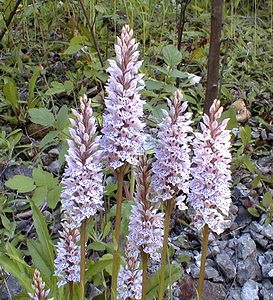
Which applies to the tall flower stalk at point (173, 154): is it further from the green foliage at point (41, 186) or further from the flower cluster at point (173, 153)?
the green foliage at point (41, 186)

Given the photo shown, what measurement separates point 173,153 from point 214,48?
58.0 inches

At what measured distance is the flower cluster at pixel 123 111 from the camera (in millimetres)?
1532

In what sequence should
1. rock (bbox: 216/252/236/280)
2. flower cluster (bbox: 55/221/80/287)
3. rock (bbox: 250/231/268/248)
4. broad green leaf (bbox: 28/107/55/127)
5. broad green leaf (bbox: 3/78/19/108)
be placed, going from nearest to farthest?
1. flower cluster (bbox: 55/221/80/287)
2. broad green leaf (bbox: 28/107/55/127)
3. rock (bbox: 216/252/236/280)
4. rock (bbox: 250/231/268/248)
5. broad green leaf (bbox: 3/78/19/108)

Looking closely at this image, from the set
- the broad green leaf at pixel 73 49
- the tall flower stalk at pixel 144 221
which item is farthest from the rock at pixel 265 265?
the broad green leaf at pixel 73 49

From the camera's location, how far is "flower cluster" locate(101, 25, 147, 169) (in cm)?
153

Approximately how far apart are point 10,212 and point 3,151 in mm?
395

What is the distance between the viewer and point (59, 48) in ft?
13.9

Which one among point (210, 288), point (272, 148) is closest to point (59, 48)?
point (272, 148)

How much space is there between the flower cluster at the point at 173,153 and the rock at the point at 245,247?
1.29 meters

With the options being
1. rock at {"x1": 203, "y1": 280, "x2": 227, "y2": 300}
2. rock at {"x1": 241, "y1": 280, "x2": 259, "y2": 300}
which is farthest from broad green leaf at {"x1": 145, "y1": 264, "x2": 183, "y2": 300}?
rock at {"x1": 241, "y1": 280, "x2": 259, "y2": 300}

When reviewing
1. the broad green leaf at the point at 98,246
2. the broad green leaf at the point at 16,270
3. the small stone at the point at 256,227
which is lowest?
the small stone at the point at 256,227

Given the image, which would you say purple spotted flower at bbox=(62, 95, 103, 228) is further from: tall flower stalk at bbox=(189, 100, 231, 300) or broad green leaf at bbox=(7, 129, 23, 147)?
broad green leaf at bbox=(7, 129, 23, 147)

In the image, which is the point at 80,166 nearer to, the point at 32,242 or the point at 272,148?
the point at 32,242

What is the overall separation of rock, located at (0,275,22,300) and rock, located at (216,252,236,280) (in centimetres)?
82
